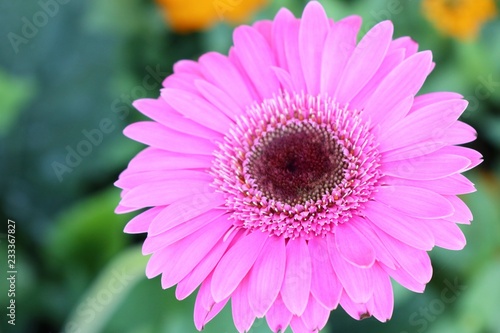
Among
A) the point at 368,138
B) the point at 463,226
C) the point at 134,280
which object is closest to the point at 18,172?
the point at 134,280

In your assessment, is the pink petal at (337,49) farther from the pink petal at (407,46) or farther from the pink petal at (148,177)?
the pink petal at (148,177)

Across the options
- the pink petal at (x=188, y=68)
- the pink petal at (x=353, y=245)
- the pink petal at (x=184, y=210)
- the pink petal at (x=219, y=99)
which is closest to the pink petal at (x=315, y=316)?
the pink petal at (x=353, y=245)

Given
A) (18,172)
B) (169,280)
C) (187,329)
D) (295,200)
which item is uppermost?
(18,172)

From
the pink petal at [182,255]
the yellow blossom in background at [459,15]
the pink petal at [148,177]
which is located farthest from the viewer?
the yellow blossom in background at [459,15]

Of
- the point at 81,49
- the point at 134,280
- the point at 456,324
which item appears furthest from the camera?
the point at 81,49

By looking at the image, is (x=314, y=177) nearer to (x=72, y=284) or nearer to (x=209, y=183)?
(x=209, y=183)

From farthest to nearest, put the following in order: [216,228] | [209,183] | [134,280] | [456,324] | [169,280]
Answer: [456,324]
[134,280]
[209,183]
[216,228]
[169,280]

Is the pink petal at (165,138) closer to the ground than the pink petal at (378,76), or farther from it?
farther from it
